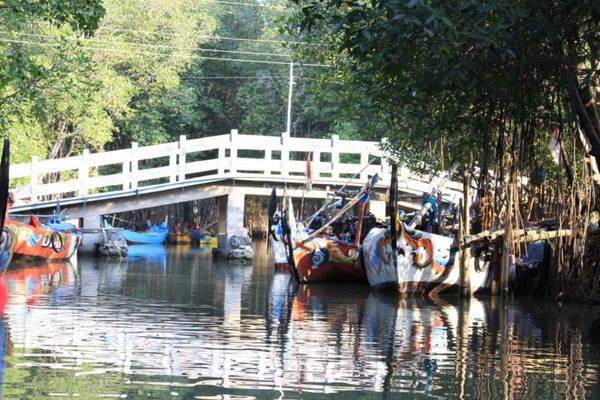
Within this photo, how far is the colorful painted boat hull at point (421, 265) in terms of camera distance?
2080 cm

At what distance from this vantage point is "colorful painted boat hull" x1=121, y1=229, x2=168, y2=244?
42969mm

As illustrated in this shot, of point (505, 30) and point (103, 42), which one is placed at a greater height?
point (103, 42)

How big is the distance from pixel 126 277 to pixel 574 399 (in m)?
14.7

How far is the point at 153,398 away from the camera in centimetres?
891

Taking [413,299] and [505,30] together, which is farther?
[413,299]

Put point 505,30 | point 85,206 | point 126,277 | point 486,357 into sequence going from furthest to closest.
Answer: point 85,206 → point 126,277 → point 486,357 → point 505,30

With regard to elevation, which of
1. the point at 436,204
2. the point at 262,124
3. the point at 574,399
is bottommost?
the point at 574,399

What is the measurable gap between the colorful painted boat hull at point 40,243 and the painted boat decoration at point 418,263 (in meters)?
7.85

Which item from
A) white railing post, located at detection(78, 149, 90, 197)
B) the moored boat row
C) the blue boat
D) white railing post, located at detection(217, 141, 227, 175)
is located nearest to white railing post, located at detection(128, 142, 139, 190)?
white railing post, located at detection(78, 149, 90, 197)

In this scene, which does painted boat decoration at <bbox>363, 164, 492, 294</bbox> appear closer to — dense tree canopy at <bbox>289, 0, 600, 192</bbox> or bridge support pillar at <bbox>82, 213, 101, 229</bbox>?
dense tree canopy at <bbox>289, 0, 600, 192</bbox>

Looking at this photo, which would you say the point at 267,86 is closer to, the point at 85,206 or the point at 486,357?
the point at 85,206

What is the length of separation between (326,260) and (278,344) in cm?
1168

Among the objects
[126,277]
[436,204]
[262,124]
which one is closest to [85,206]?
[126,277]

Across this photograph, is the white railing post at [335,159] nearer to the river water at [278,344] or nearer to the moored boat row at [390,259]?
the moored boat row at [390,259]
